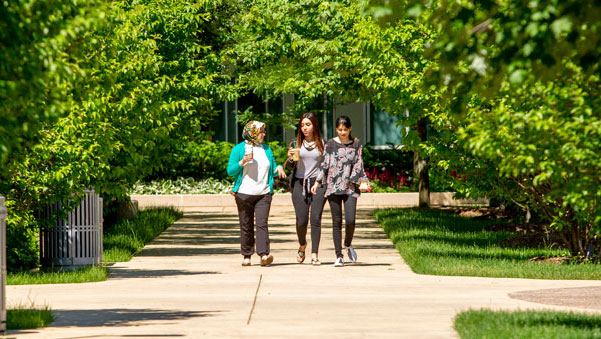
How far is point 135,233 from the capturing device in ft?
64.0

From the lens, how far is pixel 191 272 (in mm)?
14023

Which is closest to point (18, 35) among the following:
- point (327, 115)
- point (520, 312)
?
point (520, 312)

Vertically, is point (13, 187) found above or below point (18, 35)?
below

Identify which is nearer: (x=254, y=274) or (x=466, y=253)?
(x=254, y=274)

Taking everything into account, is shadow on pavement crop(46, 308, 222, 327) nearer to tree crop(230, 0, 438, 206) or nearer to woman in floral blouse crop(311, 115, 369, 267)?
woman in floral blouse crop(311, 115, 369, 267)

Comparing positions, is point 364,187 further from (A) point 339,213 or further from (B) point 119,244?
(B) point 119,244

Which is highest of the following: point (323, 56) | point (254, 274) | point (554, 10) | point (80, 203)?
point (323, 56)

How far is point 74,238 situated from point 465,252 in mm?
5427

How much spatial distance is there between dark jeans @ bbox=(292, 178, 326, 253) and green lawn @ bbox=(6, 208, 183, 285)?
2.49 meters

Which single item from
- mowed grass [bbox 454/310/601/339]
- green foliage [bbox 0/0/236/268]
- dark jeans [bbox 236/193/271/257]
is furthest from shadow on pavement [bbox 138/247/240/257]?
mowed grass [bbox 454/310/601/339]

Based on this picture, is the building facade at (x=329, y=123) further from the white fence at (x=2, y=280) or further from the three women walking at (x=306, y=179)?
→ the white fence at (x=2, y=280)

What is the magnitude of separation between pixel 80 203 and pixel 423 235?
708 centimetres

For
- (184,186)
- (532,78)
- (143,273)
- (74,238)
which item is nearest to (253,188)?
(143,273)

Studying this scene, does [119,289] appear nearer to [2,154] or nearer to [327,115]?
[2,154]
